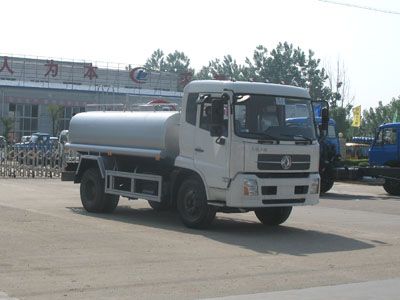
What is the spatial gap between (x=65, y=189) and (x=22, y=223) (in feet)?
32.0

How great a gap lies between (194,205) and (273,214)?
2.06 metres

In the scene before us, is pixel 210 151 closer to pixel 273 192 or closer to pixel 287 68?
pixel 273 192

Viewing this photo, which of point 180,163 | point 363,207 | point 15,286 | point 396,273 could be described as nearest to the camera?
point 15,286

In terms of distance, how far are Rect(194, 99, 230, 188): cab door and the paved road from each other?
3.73 ft

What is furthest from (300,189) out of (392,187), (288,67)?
(288,67)

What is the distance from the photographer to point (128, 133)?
15.5 metres

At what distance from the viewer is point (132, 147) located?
15.4m

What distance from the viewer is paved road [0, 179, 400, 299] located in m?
8.54

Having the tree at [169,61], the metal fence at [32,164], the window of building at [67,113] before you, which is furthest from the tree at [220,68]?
the metal fence at [32,164]

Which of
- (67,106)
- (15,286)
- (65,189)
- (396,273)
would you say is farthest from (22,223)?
(67,106)

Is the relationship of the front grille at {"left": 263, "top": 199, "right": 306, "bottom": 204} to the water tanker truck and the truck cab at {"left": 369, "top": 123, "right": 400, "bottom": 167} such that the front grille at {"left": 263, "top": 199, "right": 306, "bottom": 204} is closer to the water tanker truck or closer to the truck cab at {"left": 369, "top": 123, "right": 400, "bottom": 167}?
the water tanker truck

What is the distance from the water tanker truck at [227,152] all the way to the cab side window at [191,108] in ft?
0.07

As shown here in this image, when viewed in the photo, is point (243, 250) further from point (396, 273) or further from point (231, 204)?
point (396, 273)

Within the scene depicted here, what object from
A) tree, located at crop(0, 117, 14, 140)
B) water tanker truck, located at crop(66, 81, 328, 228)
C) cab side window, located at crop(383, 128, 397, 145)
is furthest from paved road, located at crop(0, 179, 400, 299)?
tree, located at crop(0, 117, 14, 140)
